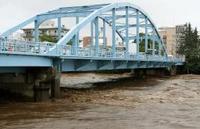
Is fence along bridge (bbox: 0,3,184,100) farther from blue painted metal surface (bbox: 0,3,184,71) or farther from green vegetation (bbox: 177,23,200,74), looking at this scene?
green vegetation (bbox: 177,23,200,74)

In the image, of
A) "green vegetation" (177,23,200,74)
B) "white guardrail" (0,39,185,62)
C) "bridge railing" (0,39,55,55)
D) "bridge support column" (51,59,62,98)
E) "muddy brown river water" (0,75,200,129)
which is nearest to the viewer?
"muddy brown river water" (0,75,200,129)

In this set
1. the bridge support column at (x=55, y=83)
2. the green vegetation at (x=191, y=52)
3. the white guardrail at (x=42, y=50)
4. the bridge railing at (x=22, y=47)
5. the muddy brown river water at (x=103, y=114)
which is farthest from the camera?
the green vegetation at (x=191, y=52)

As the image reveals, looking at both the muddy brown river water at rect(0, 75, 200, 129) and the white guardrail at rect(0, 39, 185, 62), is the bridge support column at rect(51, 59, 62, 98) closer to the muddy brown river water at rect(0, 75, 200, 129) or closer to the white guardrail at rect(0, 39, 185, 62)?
the muddy brown river water at rect(0, 75, 200, 129)

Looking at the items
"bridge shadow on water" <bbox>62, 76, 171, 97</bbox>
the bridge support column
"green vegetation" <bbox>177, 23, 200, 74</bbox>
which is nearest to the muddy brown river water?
the bridge support column

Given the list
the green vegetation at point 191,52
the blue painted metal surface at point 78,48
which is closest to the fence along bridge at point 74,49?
the blue painted metal surface at point 78,48

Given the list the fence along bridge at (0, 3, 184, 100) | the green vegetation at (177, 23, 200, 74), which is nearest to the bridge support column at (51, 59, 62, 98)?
the fence along bridge at (0, 3, 184, 100)

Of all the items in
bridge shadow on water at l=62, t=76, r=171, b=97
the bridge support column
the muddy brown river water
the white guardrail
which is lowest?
bridge shadow on water at l=62, t=76, r=171, b=97

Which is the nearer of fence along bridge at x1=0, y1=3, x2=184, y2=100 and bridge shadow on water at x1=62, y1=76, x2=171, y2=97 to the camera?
fence along bridge at x1=0, y1=3, x2=184, y2=100

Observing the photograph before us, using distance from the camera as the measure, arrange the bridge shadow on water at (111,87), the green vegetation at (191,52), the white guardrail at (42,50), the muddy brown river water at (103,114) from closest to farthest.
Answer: the muddy brown river water at (103,114) → the white guardrail at (42,50) → the bridge shadow on water at (111,87) → the green vegetation at (191,52)

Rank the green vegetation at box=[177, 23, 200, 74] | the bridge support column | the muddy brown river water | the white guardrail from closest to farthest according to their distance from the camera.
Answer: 1. the muddy brown river water
2. the white guardrail
3. the bridge support column
4. the green vegetation at box=[177, 23, 200, 74]

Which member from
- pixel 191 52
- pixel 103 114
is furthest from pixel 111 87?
pixel 191 52

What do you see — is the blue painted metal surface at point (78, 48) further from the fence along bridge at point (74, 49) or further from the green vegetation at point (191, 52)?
the green vegetation at point (191, 52)

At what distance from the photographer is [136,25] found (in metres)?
77.1

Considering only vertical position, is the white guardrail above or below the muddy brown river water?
above
